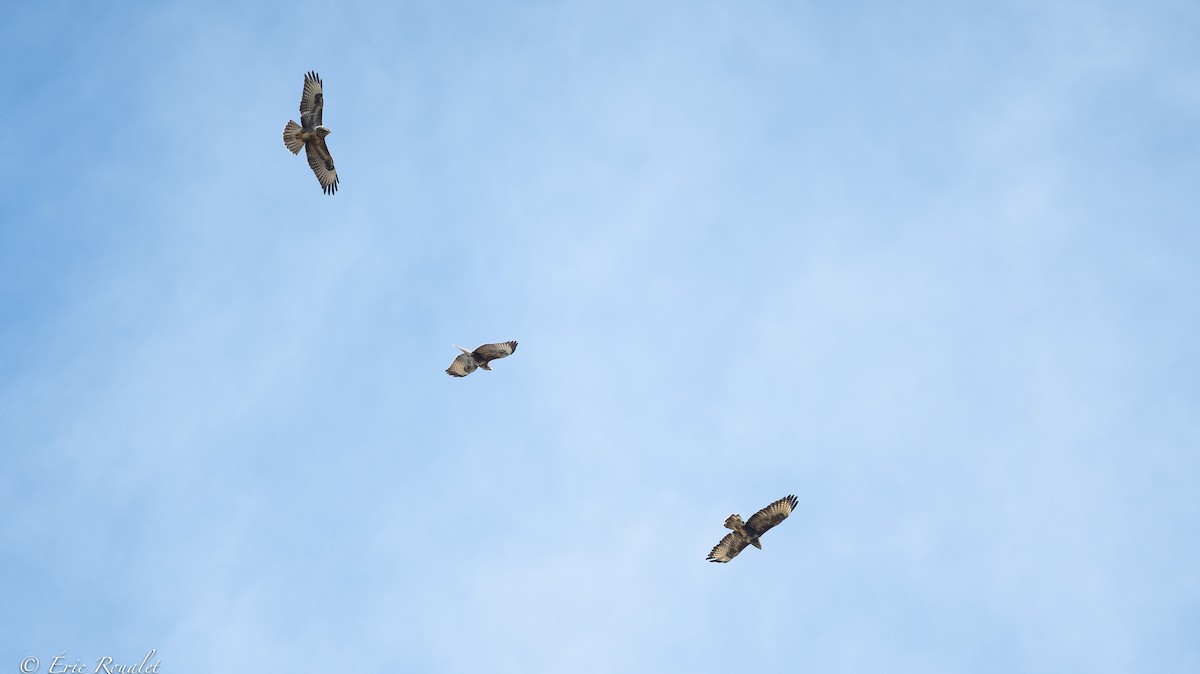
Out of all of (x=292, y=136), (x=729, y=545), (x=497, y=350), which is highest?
(x=292, y=136)

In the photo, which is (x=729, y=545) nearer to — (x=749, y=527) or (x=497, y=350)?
(x=749, y=527)

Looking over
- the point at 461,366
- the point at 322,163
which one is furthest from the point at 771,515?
the point at 322,163

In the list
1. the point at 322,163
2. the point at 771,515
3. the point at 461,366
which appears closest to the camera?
the point at 771,515

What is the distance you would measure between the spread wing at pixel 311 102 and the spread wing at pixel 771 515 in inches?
646

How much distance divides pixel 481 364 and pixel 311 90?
359 inches

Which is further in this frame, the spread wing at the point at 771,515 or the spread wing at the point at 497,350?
the spread wing at the point at 497,350

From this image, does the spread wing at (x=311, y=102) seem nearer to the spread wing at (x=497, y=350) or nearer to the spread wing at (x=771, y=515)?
the spread wing at (x=497, y=350)

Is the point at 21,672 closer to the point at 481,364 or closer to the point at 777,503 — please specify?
the point at 481,364

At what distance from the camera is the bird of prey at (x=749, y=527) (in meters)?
29.5

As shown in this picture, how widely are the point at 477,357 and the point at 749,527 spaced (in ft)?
30.4

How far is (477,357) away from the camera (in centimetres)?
3177

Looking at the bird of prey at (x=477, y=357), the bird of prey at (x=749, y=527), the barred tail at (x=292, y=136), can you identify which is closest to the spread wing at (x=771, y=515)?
the bird of prey at (x=749, y=527)

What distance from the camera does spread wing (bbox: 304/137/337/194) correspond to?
30.6m

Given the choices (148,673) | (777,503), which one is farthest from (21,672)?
(777,503)
